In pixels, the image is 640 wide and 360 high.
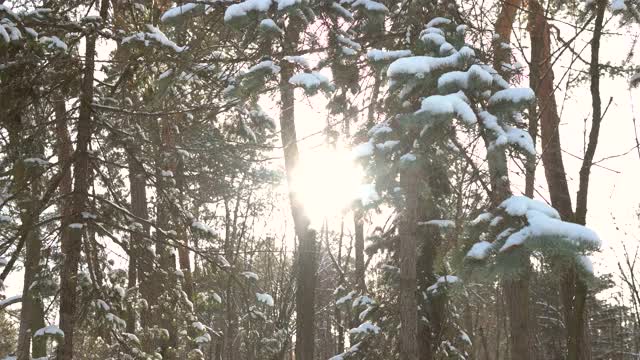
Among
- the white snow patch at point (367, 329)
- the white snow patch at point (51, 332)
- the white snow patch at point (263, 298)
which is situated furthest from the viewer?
the white snow patch at point (367, 329)

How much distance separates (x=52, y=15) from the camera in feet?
19.5

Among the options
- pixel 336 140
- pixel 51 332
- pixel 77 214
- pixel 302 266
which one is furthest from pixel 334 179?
pixel 302 266

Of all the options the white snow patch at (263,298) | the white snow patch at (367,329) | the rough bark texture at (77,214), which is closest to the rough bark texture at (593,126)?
the white snow patch at (263,298)

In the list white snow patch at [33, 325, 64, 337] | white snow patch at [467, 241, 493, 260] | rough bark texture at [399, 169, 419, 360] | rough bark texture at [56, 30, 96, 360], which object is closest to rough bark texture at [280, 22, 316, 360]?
rough bark texture at [56, 30, 96, 360]

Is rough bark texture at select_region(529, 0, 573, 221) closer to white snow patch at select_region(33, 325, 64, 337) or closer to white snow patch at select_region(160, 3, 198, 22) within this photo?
white snow patch at select_region(160, 3, 198, 22)

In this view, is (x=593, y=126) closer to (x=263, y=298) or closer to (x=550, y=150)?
(x=550, y=150)

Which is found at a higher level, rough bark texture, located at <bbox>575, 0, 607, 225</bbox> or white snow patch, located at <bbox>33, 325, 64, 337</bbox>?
rough bark texture, located at <bbox>575, 0, 607, 225</bbox>

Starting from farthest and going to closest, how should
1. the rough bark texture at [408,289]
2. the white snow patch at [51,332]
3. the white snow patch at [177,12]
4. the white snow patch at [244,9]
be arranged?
the white snow patch at [51,332] < the rough bark texture at [408,289] < the white snow patch at [177,12] < the white snow patch at [244,9]

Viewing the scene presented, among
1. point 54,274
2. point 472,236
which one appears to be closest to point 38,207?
point 54,274

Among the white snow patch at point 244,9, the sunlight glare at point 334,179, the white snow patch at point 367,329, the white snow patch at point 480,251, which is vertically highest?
the white snow patch at point 244,9

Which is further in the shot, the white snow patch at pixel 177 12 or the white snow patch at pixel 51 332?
the white snow patch at pixel 51 332

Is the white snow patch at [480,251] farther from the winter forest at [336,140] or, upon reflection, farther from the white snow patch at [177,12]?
the white snow patch at [177,12]

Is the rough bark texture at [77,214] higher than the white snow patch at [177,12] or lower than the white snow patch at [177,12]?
lower

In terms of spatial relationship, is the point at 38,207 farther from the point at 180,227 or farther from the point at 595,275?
the point at 595,275
